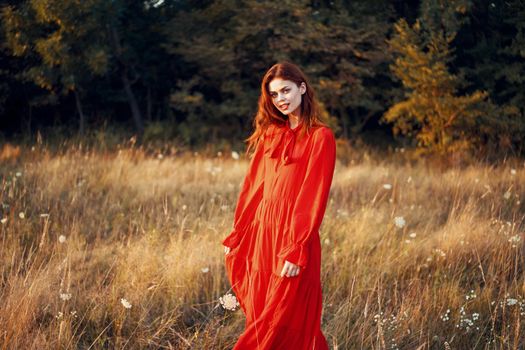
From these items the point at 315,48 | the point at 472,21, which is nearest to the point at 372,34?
the point at 315,48

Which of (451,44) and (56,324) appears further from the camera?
(451,44)

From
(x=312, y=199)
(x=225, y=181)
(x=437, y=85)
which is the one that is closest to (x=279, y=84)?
(x=312, y=199)

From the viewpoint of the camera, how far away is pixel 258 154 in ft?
9.09

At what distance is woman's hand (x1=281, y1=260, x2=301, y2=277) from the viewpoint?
7.46 feet

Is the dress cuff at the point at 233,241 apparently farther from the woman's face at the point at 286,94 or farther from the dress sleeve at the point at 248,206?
the woman's face at the point at 286,94

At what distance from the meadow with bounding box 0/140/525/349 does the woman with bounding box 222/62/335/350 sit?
1.73ft

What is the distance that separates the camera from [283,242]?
2393mm

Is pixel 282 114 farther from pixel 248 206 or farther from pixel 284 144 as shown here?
pixel 248 206

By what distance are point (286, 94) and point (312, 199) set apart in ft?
1.76

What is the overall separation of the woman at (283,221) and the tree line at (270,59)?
913 cm

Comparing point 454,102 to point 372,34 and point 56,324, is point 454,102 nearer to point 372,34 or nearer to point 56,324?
point 372,34

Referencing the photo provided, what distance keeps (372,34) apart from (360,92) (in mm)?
1532

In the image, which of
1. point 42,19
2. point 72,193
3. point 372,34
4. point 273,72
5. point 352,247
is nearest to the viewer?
point 273,72

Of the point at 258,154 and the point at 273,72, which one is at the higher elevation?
the point at 273,72
